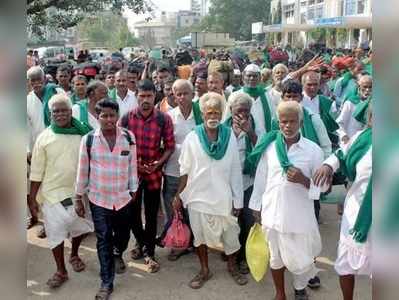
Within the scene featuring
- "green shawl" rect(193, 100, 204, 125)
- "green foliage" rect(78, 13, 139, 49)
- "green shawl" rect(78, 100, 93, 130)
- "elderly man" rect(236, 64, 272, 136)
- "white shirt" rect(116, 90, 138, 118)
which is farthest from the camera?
"green foliage" rect(78, 13, 139, 49)

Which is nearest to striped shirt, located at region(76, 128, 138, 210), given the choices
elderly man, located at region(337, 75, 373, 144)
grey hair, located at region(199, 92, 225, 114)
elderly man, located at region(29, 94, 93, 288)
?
elderly man, located at region(29, 94, 93, 288)

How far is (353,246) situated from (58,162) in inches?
88.2

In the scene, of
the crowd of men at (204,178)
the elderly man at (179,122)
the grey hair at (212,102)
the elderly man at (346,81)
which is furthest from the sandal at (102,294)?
the elderly man at (346,81)

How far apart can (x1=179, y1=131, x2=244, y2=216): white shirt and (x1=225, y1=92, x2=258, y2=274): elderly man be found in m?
0.17

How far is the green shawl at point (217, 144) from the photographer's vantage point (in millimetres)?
3787

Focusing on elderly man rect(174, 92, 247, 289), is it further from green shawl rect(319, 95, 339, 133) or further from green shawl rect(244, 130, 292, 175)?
green shawl rect(319, 95, 339, 133)

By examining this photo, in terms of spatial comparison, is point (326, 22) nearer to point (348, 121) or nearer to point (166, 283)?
point (348, 121)

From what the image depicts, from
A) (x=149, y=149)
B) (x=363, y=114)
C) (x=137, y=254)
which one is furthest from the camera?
(x=137, y=254)

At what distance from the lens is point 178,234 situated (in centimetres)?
410

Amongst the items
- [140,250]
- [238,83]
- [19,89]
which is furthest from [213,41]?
[19,89]

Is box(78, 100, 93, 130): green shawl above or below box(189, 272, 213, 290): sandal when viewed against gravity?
above

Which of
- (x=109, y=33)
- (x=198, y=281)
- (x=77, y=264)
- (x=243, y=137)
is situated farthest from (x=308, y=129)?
(x=109, y=33)

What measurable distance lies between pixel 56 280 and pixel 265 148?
201cm

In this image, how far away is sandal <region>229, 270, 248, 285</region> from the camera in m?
4.08
